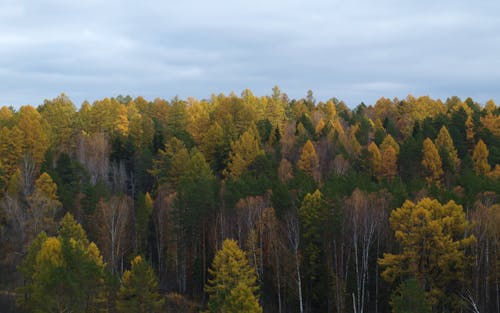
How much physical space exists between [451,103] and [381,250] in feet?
299

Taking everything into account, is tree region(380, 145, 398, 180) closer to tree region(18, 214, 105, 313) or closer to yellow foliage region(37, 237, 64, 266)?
tree region(18, 214, 105, 313)

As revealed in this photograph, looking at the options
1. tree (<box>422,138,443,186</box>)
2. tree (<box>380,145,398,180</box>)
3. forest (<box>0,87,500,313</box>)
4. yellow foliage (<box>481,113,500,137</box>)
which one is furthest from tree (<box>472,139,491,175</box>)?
yellow foliage (<box>481,113,500,137</box>)

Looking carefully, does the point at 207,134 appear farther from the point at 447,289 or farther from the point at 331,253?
the point at 447,289

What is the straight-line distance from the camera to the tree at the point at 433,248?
138 ft

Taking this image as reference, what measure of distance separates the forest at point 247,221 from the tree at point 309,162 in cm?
20

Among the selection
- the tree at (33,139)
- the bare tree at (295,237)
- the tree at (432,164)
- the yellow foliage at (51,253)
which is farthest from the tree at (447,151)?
the tree at (33,139)

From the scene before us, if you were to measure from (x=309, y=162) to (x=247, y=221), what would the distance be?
22613 mm

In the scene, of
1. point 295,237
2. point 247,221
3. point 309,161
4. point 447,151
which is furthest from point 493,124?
point 247,221

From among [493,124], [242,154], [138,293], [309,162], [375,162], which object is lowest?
[138,293]

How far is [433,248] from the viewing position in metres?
42.5

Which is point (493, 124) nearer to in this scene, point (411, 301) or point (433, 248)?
point (433, 248)

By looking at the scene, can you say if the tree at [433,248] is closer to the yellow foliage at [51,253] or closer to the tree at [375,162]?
the yellow foliage at [51,253]

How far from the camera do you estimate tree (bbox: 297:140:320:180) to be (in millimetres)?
72125

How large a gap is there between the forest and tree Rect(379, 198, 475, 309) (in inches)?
5.3
